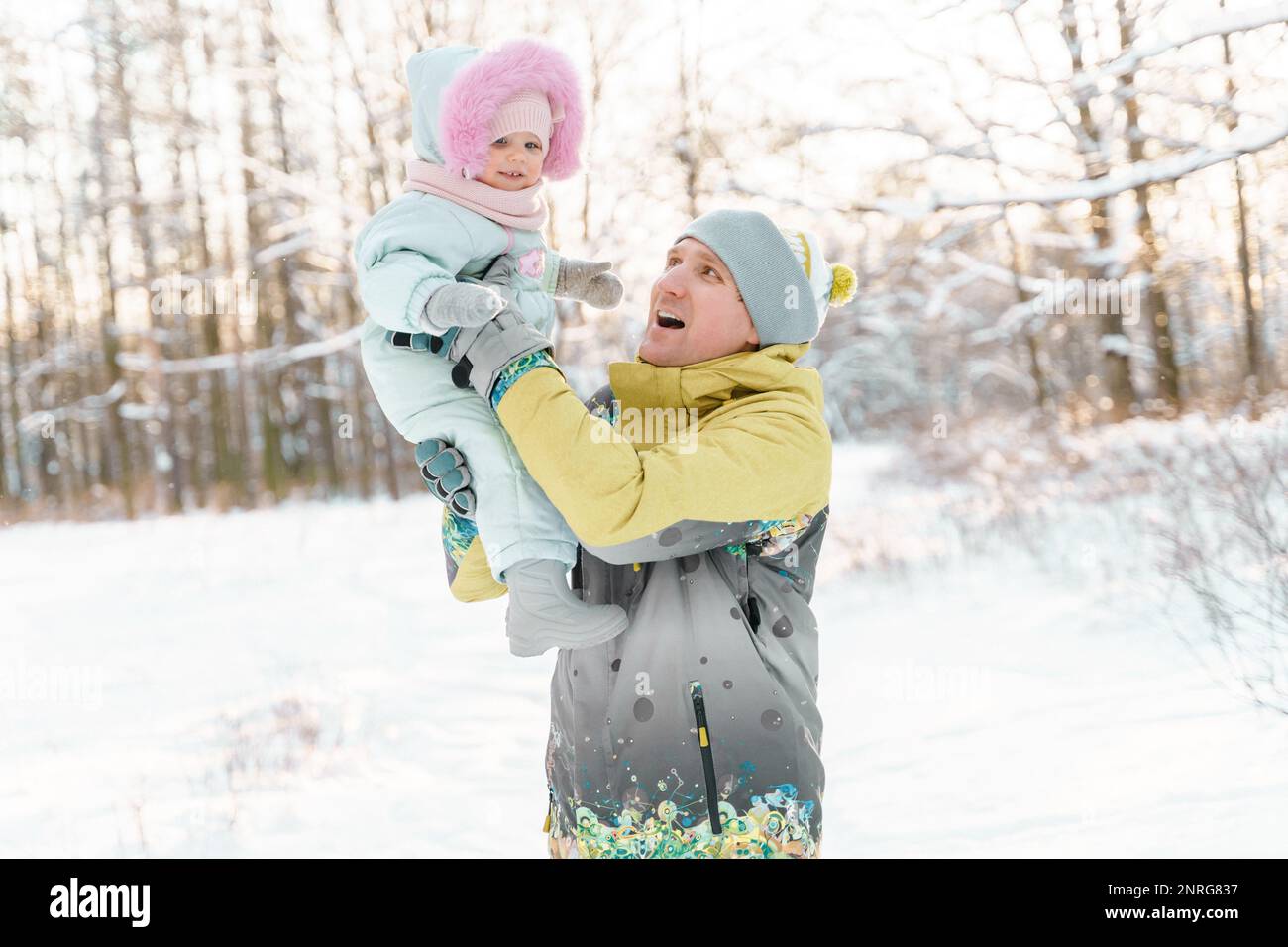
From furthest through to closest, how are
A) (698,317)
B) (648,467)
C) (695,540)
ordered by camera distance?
1. (698,317)
2. (695,540)
3. (648,467)

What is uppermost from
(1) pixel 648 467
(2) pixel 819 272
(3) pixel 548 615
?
(2) pixel 819 272

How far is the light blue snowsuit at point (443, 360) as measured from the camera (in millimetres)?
1724

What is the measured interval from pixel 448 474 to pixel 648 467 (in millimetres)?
471

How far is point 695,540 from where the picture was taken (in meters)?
1.58

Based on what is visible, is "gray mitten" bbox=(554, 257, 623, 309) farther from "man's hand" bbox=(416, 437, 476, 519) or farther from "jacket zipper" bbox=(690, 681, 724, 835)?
"jacket zipper" bbox=(690, 681, 724, 835)

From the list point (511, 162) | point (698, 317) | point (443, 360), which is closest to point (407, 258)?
point (443, 360)

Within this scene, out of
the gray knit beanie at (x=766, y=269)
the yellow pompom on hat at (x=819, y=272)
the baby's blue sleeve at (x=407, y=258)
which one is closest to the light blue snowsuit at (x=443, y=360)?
the baby's blue sleeve at (x=407, y=258)

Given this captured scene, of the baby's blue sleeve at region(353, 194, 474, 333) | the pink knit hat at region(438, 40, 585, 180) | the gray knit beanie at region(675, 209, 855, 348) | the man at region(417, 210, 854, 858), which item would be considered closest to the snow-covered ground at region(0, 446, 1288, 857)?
the man at region(417, 210, 854, 858)

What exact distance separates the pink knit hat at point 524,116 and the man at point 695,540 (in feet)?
1.44

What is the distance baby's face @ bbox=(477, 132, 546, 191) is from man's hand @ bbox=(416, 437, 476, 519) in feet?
1.78

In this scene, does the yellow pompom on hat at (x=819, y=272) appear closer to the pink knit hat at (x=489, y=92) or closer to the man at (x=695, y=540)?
the man at (x=695, y=540)

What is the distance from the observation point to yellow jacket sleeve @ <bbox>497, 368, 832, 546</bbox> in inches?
57.5

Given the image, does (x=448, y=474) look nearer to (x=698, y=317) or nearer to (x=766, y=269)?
(x=698, y=317)
